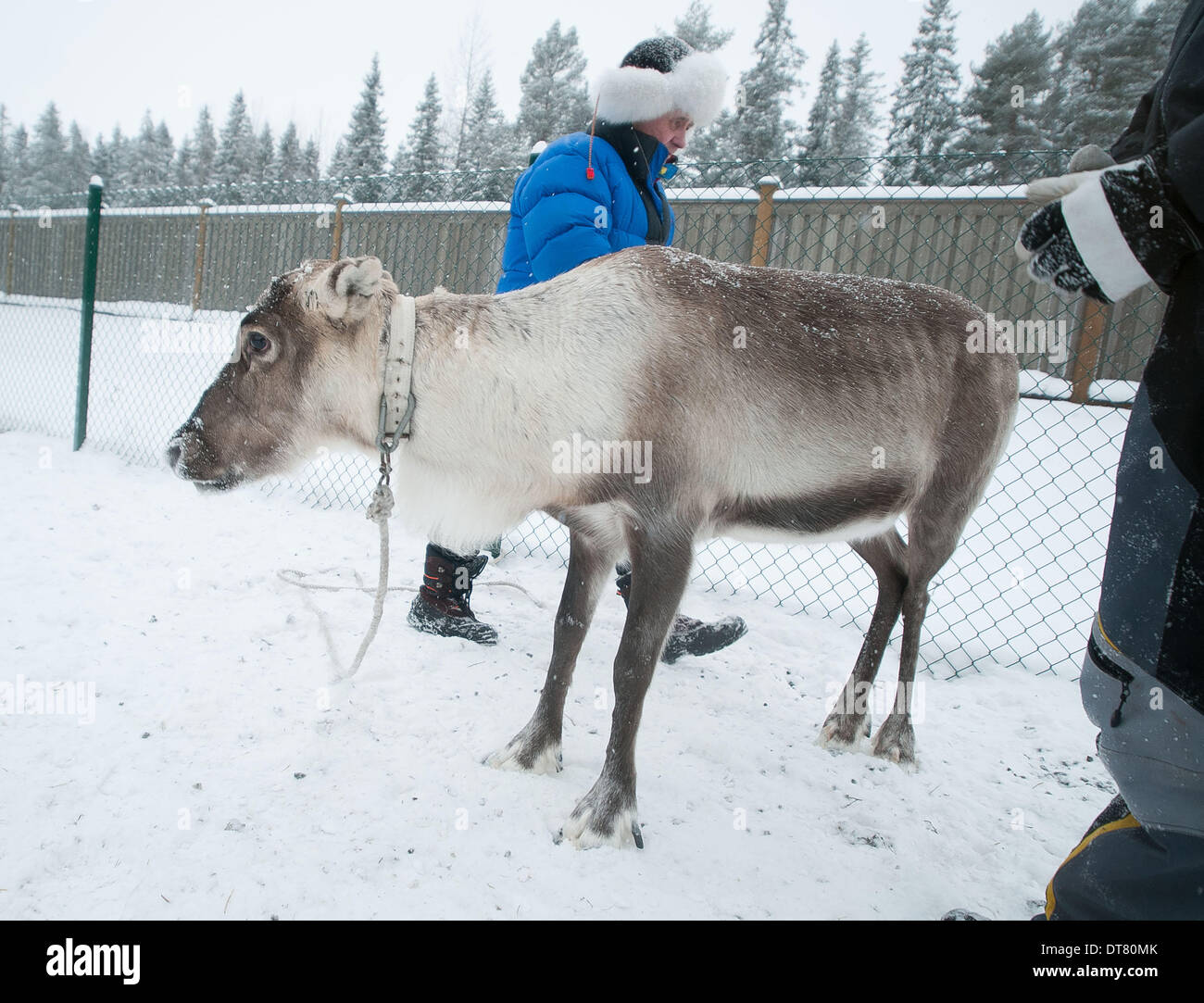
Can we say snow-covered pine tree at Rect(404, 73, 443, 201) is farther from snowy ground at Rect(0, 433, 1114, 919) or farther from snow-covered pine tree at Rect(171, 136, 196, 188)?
snowy ground at Rect(0, 433, 1114, 919)

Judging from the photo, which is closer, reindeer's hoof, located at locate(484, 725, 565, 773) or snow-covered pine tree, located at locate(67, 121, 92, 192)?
reindeer's hoof, located at locate(484, 725, 565, 773)

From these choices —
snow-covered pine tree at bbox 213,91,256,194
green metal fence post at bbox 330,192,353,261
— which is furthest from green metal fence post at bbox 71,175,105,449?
snow-covered pine tree at bbox 213,91,256,194

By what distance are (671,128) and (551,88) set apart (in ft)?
90.7

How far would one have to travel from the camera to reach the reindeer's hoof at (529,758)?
2.37m

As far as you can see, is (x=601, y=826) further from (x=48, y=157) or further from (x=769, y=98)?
(x=48, y=157)

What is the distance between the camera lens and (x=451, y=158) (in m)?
27.9

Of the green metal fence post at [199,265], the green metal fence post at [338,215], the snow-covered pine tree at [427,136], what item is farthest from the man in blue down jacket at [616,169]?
the snow-covered pine tree at [427,136]

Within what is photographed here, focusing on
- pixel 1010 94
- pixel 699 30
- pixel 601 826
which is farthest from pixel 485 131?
pixel 601 826

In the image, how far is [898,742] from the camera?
2701 millimetres

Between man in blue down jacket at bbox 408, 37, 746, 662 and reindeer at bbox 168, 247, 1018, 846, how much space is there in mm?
462

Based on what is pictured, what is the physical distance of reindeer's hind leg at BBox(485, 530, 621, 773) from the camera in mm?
2383
